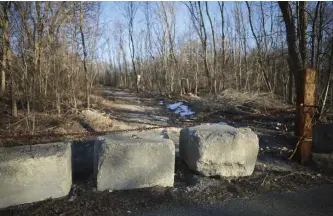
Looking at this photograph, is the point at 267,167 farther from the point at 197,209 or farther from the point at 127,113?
the point at 127,113

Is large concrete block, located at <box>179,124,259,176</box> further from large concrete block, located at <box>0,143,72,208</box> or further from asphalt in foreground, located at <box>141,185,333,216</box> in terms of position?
large concrete block, located at <box>0,143,72,208</box>

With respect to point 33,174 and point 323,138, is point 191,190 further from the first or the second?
point 323,138

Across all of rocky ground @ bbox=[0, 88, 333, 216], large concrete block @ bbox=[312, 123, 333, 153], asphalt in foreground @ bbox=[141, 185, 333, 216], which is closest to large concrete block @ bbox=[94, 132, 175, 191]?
rocky ground @ bbox=[0, 88, 333, 216]

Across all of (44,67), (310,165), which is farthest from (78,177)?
(44,67)

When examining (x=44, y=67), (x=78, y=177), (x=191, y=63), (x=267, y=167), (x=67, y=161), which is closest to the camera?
(x=67, y=161)

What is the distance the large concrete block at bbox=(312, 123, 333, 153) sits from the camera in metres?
5.36

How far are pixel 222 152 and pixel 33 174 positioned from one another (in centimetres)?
268

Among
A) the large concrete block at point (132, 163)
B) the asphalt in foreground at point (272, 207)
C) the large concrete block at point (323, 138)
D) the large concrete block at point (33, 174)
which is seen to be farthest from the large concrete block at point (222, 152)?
the large concrete block at point (323, 138)

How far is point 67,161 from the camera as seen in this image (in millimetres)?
3471

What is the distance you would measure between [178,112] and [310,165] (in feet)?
26.0

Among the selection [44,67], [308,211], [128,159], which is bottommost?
[308,211]

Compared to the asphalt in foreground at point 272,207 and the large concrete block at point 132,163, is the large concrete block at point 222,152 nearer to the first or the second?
the large concrete block at point 132,163

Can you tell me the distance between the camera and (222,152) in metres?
4.06

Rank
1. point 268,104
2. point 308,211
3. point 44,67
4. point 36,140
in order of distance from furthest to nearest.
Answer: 1. point 268,104
2. point 44,67
3. point 36,140
4. point 308,211
